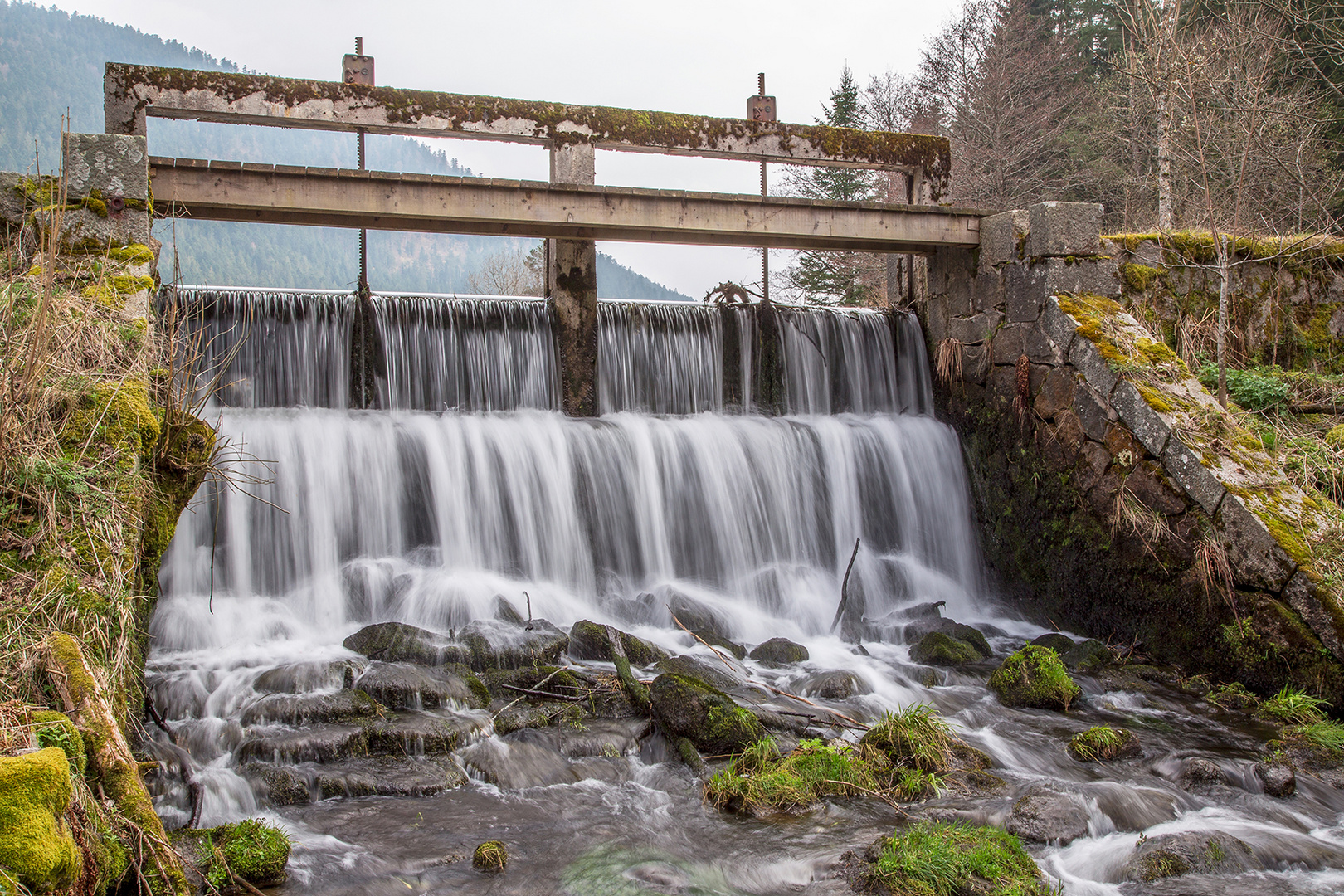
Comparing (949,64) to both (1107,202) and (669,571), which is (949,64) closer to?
(1107,202)

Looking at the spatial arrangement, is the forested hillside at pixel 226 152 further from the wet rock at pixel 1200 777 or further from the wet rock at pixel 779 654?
the wet rock at pixel 1200 777

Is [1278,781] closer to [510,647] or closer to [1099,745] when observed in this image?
[1099,745]

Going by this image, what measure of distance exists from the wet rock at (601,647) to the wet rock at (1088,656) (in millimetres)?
3580

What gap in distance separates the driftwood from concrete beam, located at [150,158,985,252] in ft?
19.1

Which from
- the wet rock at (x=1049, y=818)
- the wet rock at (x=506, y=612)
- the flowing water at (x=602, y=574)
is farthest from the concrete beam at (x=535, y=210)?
the wet rock at (x=1049, y=818)

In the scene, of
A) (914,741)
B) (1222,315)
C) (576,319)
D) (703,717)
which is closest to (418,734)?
(703,717)

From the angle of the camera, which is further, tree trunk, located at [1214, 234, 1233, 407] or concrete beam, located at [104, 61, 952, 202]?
concrete beam, located at [104, 61, 952, 202]

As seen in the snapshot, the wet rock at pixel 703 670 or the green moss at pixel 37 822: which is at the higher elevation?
the green moss at pixel 37 822

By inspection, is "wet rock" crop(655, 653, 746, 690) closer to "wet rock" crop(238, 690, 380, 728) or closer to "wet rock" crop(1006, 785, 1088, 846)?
"wet rock" crop(238, 690, 380, 728)

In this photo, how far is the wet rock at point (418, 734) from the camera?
18.6 ft

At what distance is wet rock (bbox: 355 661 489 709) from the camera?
6.30 meters

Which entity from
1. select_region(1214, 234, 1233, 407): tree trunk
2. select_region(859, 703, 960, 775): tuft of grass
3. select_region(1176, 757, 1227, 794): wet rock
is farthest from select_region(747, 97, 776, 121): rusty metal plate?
select_region(1176, 757, 1227, 794): wet rock

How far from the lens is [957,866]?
13.6 feet

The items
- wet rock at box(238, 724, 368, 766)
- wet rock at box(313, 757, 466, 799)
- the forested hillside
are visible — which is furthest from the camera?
the forested hillside
